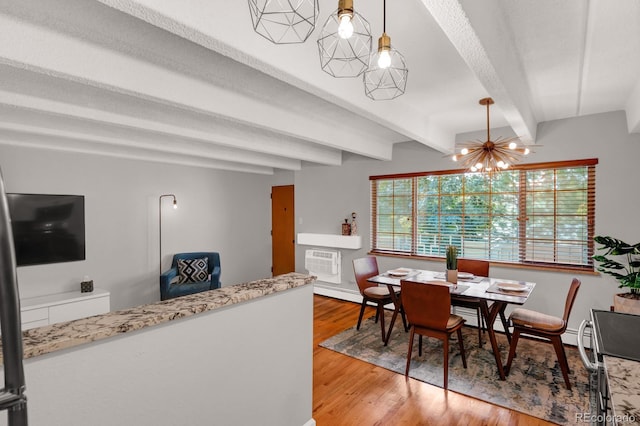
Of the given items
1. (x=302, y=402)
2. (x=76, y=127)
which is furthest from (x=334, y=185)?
(x=302, y=402)

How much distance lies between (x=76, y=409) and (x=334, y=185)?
464 centimetres

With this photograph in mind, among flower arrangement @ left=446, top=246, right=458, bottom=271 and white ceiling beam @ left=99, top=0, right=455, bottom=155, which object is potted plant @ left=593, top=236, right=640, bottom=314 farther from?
white ceiling beam @ left=99, top=0, right=455, bottom=155

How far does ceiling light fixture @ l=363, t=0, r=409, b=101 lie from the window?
2.08 metres

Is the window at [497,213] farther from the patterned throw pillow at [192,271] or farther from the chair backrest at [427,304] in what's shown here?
the patterned throw pillow at [192,271]

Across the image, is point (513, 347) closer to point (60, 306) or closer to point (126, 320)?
point (126, 320)

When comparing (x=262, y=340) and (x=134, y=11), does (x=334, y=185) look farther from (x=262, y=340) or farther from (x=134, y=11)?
(x=134, y=11)

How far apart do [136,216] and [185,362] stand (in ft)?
13.1

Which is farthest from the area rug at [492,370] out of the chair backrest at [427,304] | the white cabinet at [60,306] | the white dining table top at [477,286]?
the white cabinet at [60,306]

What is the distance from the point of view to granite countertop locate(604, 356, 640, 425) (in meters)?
0.76

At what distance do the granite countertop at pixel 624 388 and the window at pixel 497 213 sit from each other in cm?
306

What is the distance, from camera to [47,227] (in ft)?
12.6

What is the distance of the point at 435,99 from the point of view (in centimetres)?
297

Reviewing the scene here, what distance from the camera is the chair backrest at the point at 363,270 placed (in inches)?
154

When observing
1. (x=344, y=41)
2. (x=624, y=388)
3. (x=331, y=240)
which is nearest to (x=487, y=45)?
(x=344, y=41)
